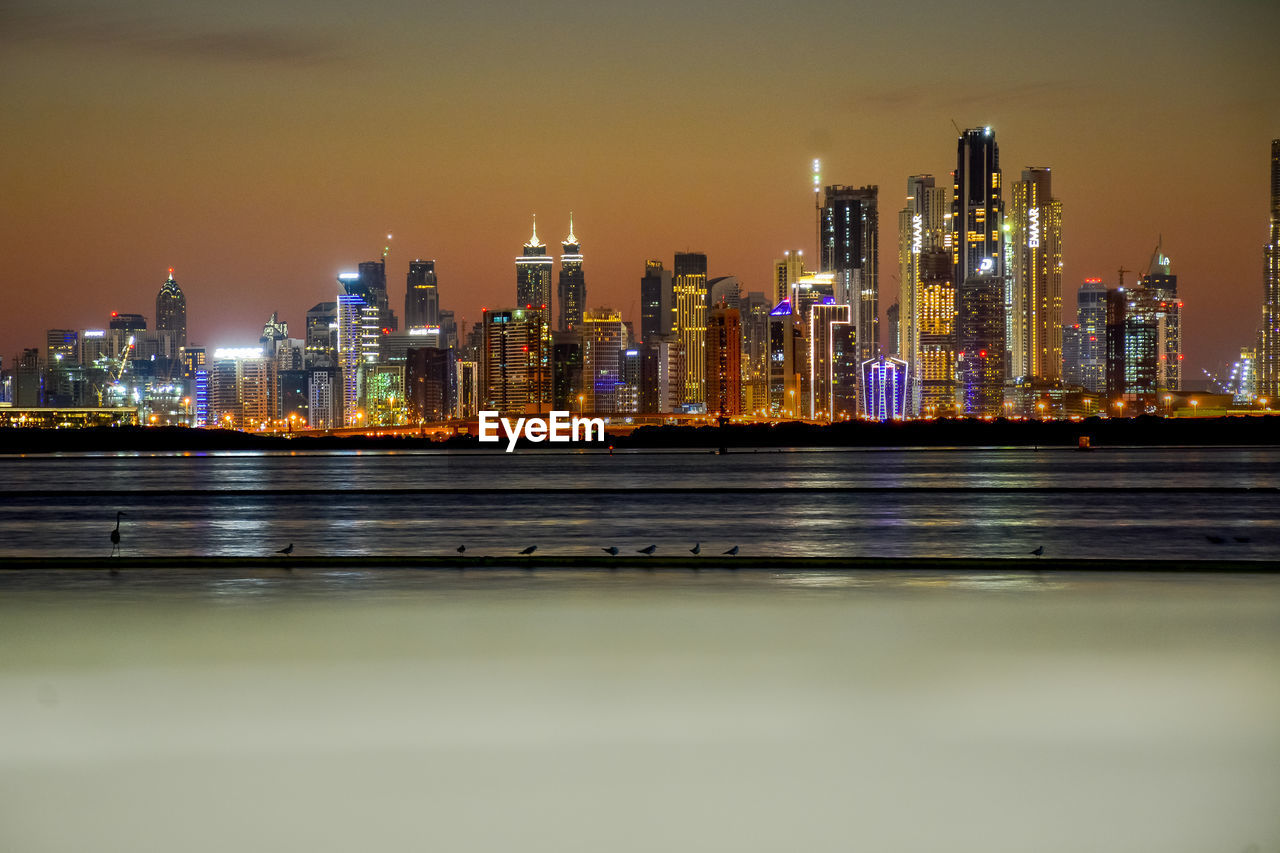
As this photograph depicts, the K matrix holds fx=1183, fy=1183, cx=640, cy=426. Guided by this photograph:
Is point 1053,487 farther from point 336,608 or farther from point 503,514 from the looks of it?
point 336,608

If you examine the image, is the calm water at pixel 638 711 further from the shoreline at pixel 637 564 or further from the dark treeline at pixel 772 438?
the dark treeline at pixel 772 438

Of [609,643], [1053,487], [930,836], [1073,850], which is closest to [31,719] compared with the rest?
[609,643]

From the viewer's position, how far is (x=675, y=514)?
28.3 metres

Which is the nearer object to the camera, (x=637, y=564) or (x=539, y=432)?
(x=637, y=564)

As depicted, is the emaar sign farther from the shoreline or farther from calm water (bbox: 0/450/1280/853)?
calm water (bbox: 0/450/1280/853)

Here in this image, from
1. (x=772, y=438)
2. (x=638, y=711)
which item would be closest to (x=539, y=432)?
(x=772, y=438)

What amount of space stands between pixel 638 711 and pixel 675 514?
20.0 meters

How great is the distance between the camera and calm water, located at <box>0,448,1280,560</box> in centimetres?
2066

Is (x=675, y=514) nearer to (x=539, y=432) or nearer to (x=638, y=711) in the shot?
(x=638, y=711)

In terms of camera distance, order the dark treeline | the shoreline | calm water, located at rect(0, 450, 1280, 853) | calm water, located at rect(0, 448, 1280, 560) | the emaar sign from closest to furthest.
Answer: calm water, located at rect(0, 450, 1280, 853) → the shoreline → calm water, located at rect(0, 448, 1280, 560) → the dark treeline → the emaar sign

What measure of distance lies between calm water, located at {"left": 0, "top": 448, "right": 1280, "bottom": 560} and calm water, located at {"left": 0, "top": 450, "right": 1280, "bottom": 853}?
456 centimetres

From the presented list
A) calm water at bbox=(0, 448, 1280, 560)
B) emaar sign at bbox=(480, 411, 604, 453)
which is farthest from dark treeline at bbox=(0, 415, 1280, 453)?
calm water at bbox=(0, 448, 1280, 560)

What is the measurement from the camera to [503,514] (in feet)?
94.4

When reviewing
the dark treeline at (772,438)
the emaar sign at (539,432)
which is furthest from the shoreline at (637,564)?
the emaar sign at (539,432)
